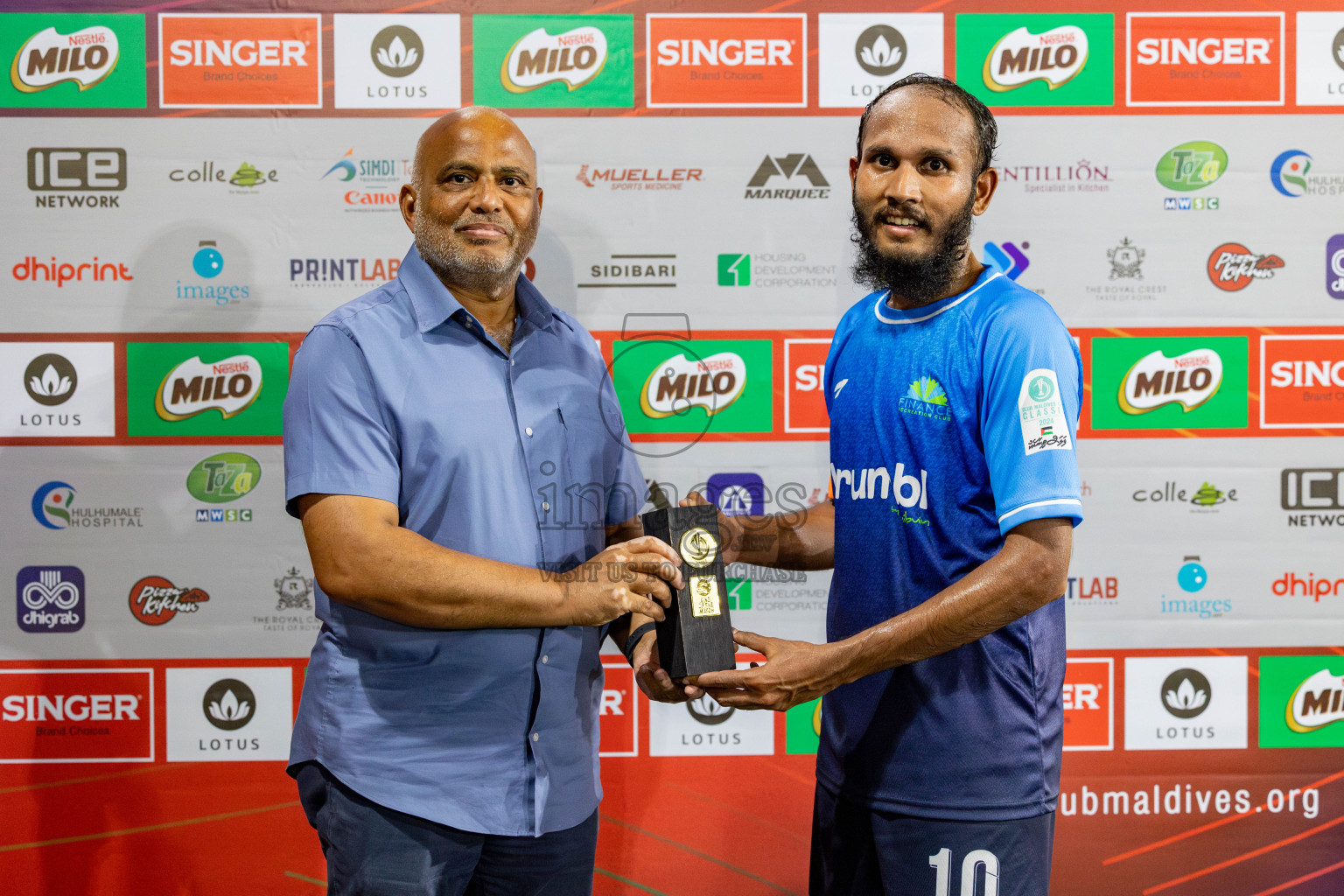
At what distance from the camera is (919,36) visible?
8.26ft

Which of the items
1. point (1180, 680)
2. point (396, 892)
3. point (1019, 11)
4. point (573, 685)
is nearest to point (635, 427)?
point (573, 685)

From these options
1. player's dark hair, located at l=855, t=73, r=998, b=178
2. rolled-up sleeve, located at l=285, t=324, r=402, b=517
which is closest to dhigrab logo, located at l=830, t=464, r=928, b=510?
player's dark hair, located at l=855, t=73, r=998, b=178

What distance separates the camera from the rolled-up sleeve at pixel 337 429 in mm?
1441

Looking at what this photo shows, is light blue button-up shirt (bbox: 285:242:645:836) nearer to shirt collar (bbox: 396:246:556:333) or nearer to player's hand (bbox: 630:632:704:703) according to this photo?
shirt collar (bbox: 396:246:556:333)

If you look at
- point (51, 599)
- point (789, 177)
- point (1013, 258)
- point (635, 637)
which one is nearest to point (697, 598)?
point (635, 637)

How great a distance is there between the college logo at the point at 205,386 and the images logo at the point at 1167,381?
8.03 feet

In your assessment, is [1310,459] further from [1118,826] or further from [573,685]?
[573,685]

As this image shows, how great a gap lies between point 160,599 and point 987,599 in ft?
7.67

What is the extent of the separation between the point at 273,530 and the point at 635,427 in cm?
111

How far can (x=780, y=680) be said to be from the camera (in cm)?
145

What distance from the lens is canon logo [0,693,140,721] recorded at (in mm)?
2549

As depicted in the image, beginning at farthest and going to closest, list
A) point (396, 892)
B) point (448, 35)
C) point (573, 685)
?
point (448, 35) < point (573, 685) < point (396, 892)

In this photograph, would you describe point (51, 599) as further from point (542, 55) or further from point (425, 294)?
point (542, 55)

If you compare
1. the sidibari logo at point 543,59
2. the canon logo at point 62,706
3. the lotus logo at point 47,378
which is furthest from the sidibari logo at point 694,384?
the canon logo at point 62,706
